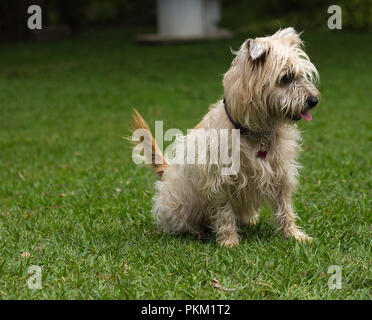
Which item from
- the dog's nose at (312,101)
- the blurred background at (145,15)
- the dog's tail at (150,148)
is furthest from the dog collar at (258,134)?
the blurred background at (145,15)

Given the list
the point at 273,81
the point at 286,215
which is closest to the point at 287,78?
the point at 273,81

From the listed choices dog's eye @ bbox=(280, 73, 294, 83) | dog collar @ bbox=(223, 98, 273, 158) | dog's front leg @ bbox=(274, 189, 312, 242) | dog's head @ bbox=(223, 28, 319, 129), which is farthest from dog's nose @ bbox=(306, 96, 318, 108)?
dog's front leg @ bbox=(274, 189, 312, 242)

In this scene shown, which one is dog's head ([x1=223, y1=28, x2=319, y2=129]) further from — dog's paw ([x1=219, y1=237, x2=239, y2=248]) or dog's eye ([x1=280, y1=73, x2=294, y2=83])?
dog's paw ([x1=219, y1=237, x2=239, y2=248])

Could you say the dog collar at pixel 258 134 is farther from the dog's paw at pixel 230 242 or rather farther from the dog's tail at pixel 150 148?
the dog's tail at pixel 150 148

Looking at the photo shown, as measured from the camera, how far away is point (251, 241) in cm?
453

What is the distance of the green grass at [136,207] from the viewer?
12.2 feet

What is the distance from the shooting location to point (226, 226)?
4441 mm

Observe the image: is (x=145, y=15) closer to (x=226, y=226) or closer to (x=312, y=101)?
(x=226, y=226)

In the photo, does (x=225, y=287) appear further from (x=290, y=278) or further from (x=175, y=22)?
(x=175, y=22)

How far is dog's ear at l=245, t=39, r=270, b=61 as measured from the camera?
147 inches

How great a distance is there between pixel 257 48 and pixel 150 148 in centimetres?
168

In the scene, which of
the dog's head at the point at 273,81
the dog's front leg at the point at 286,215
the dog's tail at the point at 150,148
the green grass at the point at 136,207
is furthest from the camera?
the dog's tail at the point at 150,148
